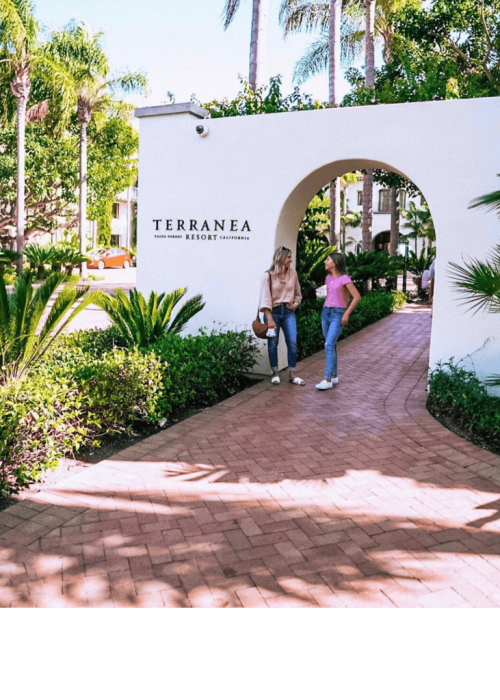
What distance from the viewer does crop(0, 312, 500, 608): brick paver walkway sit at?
3328mm

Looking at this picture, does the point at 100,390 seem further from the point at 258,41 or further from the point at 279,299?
the point at 258,41

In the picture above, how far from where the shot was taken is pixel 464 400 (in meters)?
6.26

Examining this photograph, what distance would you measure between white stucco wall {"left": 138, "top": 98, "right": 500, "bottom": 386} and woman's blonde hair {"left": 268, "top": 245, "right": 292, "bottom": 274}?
0.48 m

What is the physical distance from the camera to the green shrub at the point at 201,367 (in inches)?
256

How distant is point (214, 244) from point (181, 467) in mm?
4148

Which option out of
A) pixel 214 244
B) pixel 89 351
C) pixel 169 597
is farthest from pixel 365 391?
pixel 169 597

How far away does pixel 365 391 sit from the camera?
7812 mm

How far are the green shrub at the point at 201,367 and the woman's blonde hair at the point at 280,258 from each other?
3.02ft

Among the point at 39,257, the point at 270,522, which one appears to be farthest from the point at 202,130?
the point at 39,257

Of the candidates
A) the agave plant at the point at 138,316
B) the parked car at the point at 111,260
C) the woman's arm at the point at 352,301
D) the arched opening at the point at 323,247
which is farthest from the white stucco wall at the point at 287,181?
the parked car at the point at 111,260

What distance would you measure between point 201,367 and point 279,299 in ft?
4.63

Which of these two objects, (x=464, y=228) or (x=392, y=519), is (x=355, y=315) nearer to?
(x=464, y=228)

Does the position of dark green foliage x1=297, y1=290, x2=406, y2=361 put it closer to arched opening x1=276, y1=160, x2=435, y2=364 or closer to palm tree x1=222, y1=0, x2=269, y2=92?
arched opening x1=276, y1=160, x2=435, y2=364

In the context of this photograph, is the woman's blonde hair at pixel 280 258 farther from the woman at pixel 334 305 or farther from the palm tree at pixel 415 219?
the palm tree at pixel 415 219
